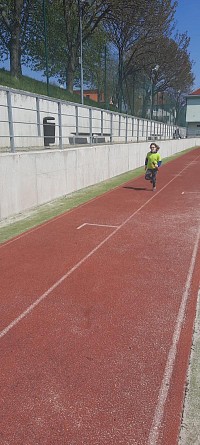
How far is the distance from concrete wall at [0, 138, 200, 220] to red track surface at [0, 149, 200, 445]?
2.04m

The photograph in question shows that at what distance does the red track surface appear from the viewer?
283 centimetres

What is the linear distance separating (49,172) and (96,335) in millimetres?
8447

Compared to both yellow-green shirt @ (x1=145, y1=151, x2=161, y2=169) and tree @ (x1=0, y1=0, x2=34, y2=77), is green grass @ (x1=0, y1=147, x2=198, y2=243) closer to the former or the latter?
yellow-green shirt @ (x1=145, y1=151, x2=161, y2=169)

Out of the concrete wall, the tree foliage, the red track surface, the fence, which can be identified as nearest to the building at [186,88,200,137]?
the tree foliage

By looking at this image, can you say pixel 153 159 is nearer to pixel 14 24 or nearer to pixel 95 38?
pixel 14 24

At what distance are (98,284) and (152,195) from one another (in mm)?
8581

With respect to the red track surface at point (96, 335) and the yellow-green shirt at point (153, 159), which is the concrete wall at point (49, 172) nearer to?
the red track surface at point (96, 335)

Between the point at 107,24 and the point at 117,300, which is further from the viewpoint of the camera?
the point at 107,24

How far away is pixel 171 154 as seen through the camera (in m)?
38.8

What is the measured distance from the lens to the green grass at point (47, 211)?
8.58 meters

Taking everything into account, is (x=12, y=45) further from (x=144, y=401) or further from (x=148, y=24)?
(x=144, y=401)

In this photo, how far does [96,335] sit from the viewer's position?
13.3 ft

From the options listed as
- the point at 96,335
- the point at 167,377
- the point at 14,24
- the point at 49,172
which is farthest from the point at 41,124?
the point at 14,24

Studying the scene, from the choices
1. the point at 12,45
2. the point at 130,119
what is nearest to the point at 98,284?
the point at 130,119
